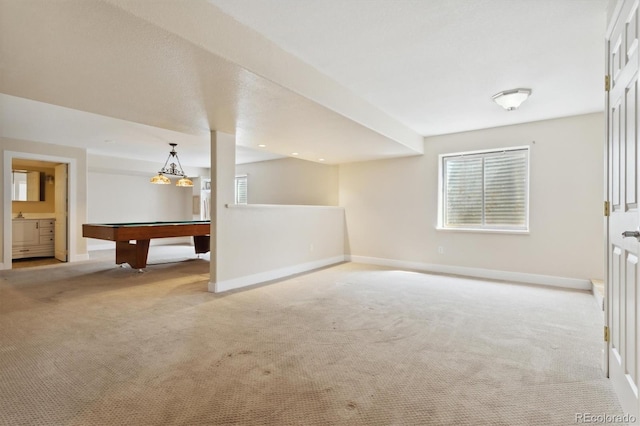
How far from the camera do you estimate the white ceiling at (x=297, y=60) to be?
1916mm

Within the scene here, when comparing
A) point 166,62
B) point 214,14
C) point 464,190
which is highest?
point 214,14

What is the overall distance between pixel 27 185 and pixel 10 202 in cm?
212

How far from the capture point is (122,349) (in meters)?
2.39

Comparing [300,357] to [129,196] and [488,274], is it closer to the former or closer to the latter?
[488,274]

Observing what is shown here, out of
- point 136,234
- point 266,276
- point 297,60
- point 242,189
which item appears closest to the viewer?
point 297,60

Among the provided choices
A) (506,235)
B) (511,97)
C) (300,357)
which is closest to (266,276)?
(300,357)

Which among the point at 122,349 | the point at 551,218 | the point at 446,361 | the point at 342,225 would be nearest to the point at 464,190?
the point at 551,218

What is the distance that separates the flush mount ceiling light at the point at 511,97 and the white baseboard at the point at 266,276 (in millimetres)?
3763

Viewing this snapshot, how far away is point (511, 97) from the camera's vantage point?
3.41 m

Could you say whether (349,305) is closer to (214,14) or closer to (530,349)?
(530,349)

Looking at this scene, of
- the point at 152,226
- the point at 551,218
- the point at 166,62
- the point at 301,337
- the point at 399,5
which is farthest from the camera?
the point at 152,226

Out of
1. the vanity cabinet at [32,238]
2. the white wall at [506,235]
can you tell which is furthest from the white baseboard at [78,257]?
the white wall at [506,235]

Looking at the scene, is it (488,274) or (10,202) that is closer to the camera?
(488,274)

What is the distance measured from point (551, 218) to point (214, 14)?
16.0 feet
